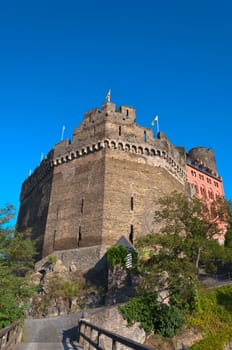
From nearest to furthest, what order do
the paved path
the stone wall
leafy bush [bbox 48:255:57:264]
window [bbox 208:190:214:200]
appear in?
the paved path
leafy bush [bbox 48:255:57:264]
the stone wall
window [bbox 208:190:214:200]

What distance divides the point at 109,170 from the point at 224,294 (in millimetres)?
12397

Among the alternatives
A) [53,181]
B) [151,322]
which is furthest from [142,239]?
[53,181]

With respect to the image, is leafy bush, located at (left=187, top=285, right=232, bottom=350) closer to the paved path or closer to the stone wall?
the paved path

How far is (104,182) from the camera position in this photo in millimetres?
23422

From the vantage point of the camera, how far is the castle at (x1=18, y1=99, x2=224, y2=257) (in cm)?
2255

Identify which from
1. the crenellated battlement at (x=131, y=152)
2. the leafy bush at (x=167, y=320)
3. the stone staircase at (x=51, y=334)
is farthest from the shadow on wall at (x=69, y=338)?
the crenellated battlement at (x=131, y=152)

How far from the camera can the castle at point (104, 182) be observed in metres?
22.5

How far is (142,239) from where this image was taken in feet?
53.4

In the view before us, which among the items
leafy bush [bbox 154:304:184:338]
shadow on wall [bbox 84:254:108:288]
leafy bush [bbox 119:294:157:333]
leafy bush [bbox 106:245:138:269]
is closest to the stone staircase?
leafy bush [bbox 119:294:157:333]

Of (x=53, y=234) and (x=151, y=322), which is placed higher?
(x=53, y=234)

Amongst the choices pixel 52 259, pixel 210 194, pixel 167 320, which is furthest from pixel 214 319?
pixel 210 194

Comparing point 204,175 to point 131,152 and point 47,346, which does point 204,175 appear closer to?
point 131,152

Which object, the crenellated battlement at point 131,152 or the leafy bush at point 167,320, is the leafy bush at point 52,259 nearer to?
the crenellated battlement at point 131,152

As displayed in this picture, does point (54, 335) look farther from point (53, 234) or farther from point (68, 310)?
point (53, 234)
